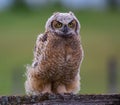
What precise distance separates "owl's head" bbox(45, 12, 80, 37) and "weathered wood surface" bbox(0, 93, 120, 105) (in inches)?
91.8

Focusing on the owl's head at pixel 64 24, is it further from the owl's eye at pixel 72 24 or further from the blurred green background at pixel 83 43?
the blurred green background at pixel 83 43

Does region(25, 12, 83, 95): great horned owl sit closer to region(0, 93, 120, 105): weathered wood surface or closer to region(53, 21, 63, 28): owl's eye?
region(53, 21, 63, 28): owl's eye

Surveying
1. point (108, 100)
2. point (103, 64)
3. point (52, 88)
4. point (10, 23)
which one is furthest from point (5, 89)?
point (10, 23)

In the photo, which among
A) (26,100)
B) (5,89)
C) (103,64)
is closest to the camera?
(26,100)

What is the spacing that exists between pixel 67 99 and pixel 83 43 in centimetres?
2524

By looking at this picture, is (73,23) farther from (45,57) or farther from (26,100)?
(26,100)

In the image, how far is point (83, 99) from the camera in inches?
247

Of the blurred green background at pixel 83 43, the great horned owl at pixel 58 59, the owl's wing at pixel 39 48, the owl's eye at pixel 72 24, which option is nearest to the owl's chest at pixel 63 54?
the great horned owl at pixel 58 59

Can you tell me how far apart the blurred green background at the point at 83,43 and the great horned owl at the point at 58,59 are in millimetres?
9303

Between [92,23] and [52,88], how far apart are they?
32627 mm

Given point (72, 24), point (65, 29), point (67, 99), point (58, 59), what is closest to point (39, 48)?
point (58, 59)

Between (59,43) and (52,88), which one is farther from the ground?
(59,43)

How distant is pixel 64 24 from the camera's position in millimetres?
8656

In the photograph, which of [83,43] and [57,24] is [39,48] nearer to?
[57,24]
